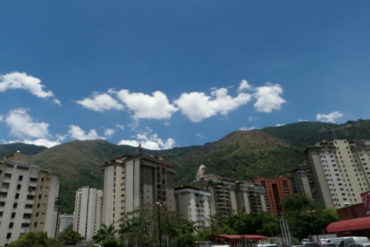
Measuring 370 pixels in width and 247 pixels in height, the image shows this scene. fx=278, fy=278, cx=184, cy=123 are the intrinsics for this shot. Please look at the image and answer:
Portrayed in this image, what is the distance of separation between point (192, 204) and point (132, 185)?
2703 cm

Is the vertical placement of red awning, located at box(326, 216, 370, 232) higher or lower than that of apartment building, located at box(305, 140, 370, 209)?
lower

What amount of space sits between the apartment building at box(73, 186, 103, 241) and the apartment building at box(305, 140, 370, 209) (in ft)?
365

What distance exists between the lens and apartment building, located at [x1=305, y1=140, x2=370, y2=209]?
380 ft

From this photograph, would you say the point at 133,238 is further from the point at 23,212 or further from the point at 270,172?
the point at 270,172

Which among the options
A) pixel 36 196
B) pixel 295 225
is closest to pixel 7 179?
pixel 36 196

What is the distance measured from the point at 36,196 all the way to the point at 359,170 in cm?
12398

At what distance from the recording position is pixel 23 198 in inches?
2596

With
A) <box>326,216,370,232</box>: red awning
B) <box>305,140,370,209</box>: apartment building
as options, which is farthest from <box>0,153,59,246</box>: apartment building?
<box>305,140,370,209</box>: apartment building

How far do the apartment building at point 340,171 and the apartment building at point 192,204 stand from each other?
2025 inches

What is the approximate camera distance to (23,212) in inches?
2562

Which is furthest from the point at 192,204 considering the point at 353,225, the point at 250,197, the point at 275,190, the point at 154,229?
the point at 275,190

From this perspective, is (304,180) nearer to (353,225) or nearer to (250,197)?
(250,197)

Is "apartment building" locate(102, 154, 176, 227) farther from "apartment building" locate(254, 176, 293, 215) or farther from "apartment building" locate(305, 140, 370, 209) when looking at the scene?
"apartment building" locate(254, 176, 293, 215)

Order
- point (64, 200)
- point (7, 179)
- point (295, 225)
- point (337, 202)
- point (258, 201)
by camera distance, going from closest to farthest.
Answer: point (7, 179), point (295, 225), point (337, 202), point (258, 201), point (64, 200)
